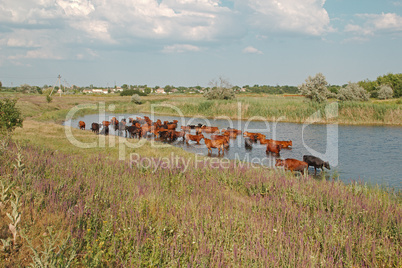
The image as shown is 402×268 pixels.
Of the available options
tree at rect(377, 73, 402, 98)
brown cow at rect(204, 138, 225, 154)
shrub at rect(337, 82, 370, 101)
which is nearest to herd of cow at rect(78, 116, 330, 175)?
brown cow at rect(204, 138, 225, 154)

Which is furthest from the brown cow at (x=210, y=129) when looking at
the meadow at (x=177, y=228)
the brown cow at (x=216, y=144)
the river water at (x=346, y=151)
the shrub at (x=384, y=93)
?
the shrub at (x=384, y=93)

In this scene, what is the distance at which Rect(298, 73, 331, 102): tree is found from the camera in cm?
4266

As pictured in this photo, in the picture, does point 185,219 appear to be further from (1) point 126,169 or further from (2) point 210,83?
(2) point 210,83

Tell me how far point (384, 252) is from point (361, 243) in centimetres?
34

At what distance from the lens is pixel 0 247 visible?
3.81 metres

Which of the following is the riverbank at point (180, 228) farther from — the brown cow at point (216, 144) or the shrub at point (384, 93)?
the shrub at point (384, 93)

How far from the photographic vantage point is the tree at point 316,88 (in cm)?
4266

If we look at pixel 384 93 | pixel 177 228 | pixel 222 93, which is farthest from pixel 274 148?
pixel 384 93

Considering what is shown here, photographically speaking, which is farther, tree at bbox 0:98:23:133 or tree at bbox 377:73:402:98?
tree at bbox 377:73:402:98

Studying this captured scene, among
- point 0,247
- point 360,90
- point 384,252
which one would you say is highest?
point 360,90

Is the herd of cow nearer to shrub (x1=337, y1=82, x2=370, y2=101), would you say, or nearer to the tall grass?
the tall grass

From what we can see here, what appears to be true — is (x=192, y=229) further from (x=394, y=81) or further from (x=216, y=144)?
(x=394, y=81)

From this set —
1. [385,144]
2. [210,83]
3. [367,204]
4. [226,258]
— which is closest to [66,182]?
[226,258]

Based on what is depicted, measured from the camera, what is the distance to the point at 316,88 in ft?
143
